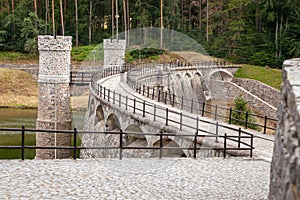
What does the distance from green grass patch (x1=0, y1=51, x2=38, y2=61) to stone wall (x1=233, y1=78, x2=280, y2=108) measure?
24.3 meters

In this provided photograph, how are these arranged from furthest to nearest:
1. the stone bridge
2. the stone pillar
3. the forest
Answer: the forest < the stone pillar < the stone bridge

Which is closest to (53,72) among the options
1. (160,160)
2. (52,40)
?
(52,40)

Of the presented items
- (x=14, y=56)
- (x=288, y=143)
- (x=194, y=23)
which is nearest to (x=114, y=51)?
(x=14, y=56)

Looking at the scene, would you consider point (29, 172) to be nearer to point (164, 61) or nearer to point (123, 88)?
point (123, 88)

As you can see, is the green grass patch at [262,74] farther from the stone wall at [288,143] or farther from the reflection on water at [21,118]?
the stone wall at [288,143]

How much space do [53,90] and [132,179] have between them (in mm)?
17115

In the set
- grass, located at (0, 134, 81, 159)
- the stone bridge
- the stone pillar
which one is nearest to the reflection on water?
grass, located at (0, 134, 81, 159)

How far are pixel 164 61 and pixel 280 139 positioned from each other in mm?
52763

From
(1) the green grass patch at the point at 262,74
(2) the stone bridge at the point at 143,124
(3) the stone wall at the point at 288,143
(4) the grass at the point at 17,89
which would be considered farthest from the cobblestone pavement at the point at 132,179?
(4) the grass at the point at 17,89

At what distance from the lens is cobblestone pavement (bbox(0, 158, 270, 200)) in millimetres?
9484

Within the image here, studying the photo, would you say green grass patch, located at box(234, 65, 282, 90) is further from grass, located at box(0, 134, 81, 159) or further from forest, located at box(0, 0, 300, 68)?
grass, located at box(0, 134, 81, 159)

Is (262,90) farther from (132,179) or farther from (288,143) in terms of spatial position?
(288,143)

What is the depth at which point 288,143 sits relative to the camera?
5.25 m

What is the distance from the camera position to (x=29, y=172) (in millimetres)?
10516
